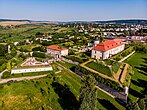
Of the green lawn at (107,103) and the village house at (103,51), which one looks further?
the village house at (103,51)

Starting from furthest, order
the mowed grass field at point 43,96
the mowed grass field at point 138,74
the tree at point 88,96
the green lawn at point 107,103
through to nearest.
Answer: the mowed grass field at point 138,74, the green lawn at point 107,103, the mowed grass field at point 43,96, the tree at point 88,96

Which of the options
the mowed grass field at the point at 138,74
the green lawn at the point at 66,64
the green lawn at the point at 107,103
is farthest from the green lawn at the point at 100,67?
the green lawn at the point at 107,103

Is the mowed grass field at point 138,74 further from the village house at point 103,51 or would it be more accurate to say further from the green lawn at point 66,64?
the green lawn at point 66,64

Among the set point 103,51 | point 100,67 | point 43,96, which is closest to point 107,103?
point 43,96

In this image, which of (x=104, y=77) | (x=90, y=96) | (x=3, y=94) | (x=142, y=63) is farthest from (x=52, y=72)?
(x=142, y=63)

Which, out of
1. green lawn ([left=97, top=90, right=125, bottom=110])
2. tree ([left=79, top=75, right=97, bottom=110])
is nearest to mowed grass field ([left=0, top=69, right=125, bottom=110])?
green lawn ([left=97, top=90, right=125, bottom=110])

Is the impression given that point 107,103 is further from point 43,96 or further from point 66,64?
point 66,64
